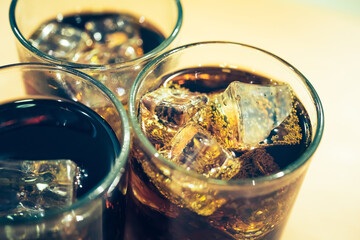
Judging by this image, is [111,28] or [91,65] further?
[111,28]

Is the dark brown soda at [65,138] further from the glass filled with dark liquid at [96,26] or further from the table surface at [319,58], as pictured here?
the table surface at [319,58]

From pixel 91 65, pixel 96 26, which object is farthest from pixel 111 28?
pixel 91 65

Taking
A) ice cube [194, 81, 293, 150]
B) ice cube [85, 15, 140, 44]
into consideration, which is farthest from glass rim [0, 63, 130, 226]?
ice cube [85, 15, 140, 44]

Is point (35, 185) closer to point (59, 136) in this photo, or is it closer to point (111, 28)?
point (59, 136)

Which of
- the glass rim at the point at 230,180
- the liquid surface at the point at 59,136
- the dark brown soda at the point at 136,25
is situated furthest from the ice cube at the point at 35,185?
the dark brown soda at the point at 136,25

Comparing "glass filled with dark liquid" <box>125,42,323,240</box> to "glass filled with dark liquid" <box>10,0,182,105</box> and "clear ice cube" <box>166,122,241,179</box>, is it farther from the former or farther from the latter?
"glass filled with dark liquid" <box>10,0,182,105</box>
